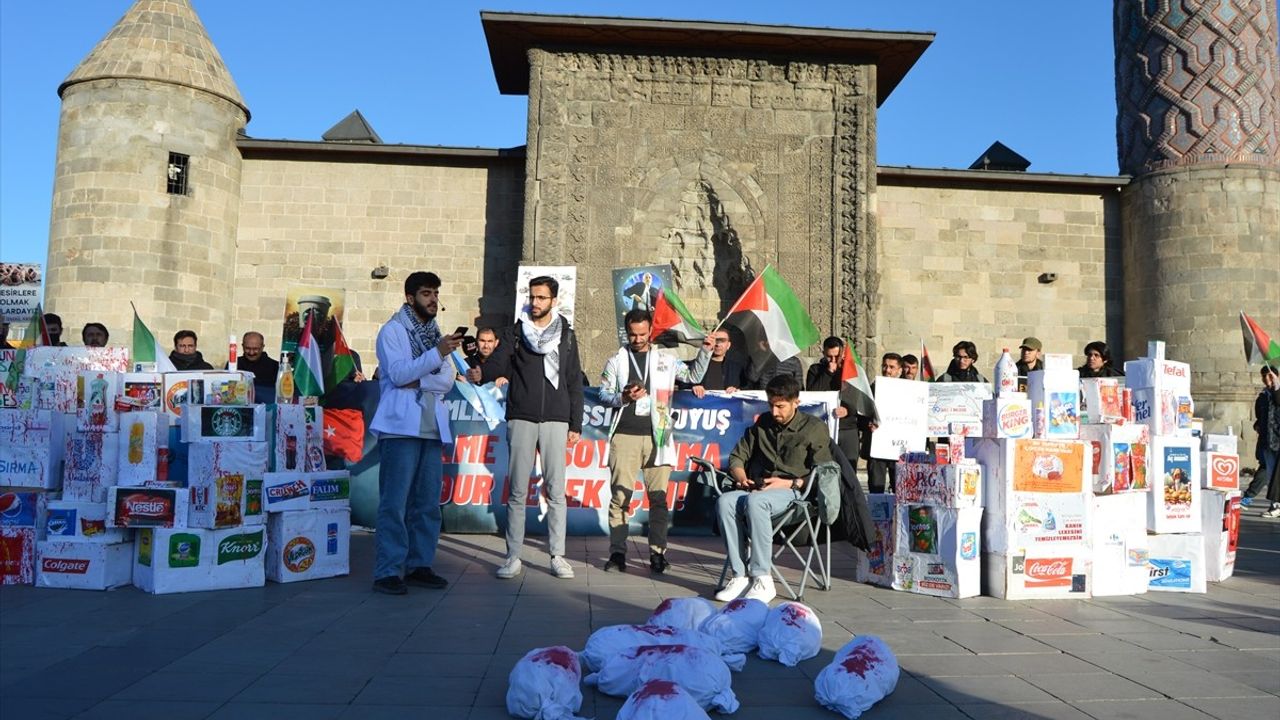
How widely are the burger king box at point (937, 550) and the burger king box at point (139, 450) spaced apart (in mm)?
5120

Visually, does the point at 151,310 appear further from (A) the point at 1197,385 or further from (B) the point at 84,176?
(A) the point at 1197,385

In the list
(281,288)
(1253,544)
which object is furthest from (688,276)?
(1253,544)

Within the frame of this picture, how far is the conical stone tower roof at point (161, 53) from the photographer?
1515 centimetres

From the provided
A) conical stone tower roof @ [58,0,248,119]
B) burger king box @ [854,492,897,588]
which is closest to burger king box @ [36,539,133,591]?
burger king box @ [854,492,897,588]

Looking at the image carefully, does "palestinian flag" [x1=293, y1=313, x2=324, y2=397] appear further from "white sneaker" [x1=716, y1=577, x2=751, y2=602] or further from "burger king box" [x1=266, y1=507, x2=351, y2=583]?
"white sneaker" [x1=716, y1=577, x2=751, y2=602]

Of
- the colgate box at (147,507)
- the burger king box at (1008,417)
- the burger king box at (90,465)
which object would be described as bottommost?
the colgate box at (147,507)

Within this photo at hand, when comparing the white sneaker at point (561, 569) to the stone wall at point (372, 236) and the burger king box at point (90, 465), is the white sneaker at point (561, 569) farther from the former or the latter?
the stone wall at point (372, 236)

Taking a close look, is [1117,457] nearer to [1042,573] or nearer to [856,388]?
[1042,573]

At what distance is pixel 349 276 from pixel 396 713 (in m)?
13.7

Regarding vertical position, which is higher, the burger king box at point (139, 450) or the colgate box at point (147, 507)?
the burger king box at point (139, 450)

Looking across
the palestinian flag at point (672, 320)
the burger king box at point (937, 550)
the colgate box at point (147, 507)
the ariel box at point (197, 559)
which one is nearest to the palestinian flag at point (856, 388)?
the palestinian flag at point (672, 320)

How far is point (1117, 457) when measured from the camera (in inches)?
260

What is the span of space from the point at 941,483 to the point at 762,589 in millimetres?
1463

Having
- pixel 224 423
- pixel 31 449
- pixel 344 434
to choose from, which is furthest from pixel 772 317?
pixel 31 449
